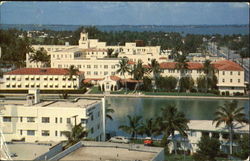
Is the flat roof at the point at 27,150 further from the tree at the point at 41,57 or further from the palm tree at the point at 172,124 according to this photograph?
the tree at the point at 41,57

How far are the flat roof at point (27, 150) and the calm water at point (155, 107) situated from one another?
2.92 m

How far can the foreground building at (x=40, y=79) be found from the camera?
8.62m

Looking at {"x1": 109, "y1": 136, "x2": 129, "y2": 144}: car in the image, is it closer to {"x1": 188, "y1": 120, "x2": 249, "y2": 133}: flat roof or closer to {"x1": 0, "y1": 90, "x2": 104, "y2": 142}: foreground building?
{"x1": 0, "y1": 90, "x2": 104, "y2": 142}: foreground building

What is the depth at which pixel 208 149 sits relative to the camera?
4.73 metres

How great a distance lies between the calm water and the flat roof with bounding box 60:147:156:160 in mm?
2944

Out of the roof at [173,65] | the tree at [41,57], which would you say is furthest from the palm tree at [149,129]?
the tree at [41,57]

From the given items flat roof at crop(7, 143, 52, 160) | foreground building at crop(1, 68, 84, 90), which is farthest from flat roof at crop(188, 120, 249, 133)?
foreground building at crop(1, 68, 84, 90)

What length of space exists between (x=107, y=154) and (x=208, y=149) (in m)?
1.66

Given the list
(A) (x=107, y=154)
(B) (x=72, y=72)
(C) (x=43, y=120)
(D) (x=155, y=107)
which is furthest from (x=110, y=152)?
(B) (x=72, y=72)

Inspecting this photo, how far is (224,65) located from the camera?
8875 mm

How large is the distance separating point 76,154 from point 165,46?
843 centimetres

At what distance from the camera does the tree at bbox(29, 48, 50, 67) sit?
1028cm

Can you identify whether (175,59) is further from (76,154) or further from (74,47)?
(76,154)

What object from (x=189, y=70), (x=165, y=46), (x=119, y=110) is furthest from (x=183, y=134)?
(x=165, y=46)
